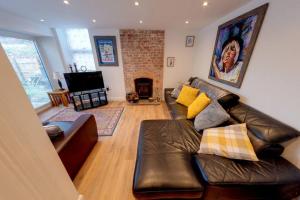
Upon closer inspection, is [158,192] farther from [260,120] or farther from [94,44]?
[94,44]

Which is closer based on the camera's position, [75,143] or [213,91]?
[75,143]

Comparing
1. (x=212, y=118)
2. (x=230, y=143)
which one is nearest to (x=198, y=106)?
(x=212, y=118)

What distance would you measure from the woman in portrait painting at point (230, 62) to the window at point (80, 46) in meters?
4.07

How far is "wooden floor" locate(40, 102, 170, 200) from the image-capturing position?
140 cm

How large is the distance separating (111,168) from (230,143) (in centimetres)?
163

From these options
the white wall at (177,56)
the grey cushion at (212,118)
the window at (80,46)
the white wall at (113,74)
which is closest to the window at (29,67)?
the window at (80,46)

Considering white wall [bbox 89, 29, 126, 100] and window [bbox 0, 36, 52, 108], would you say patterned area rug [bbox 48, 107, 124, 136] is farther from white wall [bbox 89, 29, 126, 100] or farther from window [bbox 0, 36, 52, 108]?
window [bbox 0, 36, 52, 108]

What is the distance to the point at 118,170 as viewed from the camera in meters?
1.66

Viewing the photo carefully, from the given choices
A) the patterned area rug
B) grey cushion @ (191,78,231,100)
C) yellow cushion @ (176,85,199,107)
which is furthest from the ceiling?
the patterned area rug

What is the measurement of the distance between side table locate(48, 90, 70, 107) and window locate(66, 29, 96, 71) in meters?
1.20

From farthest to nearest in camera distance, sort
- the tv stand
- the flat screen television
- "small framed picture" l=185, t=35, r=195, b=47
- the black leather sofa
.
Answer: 1. "small framed picture" l=185, t=35, r=195, b=47
2. the tv stand
3. the flat screen television
4. the black leather sofa

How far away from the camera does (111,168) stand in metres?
1.69

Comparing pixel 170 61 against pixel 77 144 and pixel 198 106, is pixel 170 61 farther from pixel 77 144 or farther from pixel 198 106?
pixel 77 144

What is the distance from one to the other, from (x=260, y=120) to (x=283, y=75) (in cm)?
59
